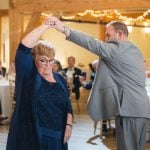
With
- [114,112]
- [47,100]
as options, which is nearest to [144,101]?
[114,112]

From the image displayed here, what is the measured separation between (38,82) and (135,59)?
2.37 ft

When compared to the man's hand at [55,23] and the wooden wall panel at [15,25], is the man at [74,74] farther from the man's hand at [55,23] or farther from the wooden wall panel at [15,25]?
the man's hand at [55,23]

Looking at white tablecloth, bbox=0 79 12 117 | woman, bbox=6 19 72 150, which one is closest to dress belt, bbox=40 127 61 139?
woman, bbox=6 19 72 150

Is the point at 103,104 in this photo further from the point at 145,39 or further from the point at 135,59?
the point at 145,39

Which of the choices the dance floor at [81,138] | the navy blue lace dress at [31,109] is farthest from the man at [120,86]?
the dance floor at [81,138]

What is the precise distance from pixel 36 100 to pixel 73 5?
608cm

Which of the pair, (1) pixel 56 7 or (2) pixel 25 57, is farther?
(1) pixel 56 7

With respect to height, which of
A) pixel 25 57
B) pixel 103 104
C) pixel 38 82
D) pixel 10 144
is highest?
pixel 25 57

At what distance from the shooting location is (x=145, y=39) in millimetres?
11328

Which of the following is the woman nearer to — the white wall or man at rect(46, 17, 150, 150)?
man at rect(46, 17, 150, 150)

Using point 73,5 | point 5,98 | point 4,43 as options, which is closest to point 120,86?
point 5,98

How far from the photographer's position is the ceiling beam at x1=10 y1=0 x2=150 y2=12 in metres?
7.67

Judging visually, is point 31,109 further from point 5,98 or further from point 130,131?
point 5,98

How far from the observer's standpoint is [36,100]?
2199 mm
